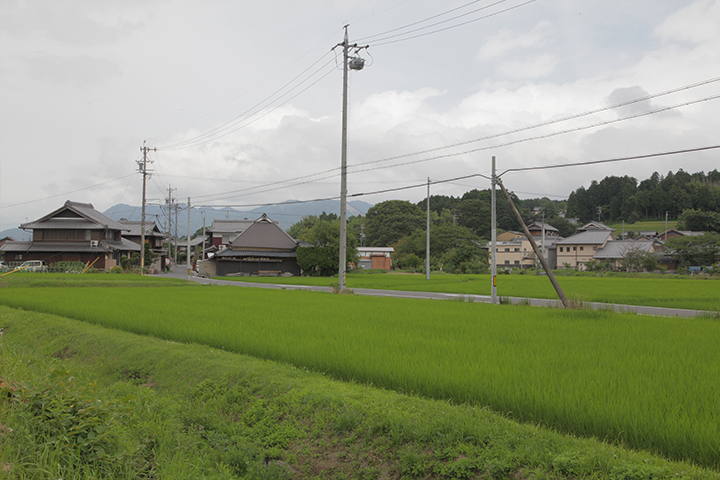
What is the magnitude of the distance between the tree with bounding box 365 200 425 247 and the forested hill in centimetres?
4507

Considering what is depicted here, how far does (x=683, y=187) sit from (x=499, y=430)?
108920 mm

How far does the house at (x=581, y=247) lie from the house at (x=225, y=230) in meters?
45.1

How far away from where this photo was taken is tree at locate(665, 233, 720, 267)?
45844 millimetres

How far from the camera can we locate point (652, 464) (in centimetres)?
360

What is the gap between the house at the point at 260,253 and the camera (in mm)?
49125

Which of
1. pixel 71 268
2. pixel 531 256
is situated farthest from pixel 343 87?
pixel 531 256

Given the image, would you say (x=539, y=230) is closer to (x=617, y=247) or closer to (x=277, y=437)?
(x=617, y=247)

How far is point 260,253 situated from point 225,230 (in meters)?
22.3

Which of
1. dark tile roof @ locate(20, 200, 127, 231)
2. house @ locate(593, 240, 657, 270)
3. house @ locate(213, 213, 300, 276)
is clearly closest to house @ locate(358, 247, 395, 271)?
house @ locate(213, 213, 300, 276)

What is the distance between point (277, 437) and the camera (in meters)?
5.17

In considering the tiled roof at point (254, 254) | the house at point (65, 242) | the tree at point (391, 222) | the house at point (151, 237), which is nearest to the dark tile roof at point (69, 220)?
the house at point (65, 242)

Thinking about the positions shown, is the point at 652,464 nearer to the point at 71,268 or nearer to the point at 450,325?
the point at 450,325

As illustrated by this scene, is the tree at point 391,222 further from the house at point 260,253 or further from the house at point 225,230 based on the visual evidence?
the house at point 260,253

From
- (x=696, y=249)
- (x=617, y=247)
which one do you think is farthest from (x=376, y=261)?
(x=696, y=249)
